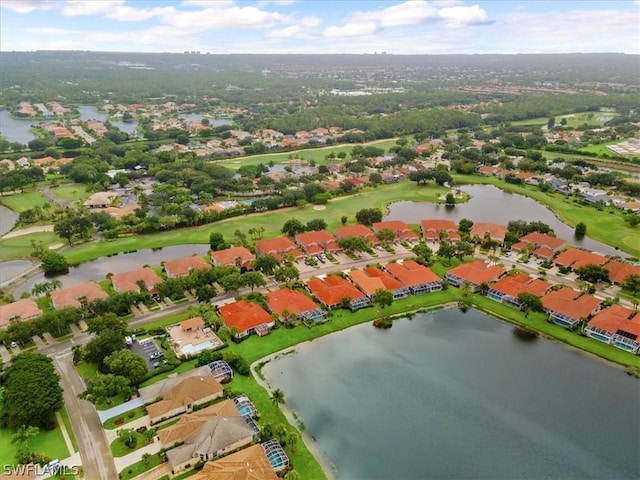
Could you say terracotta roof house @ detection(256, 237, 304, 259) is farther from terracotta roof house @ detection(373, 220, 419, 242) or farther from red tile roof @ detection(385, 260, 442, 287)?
terracotta roof house @ detection(373, 220, 419, 242)

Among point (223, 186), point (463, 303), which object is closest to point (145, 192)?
point (223, 186)

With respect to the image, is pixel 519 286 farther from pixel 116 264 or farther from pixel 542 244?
pixel 116 264

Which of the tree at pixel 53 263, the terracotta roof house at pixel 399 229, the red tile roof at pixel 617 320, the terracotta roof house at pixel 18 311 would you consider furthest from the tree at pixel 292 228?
the red tile roof at pixel 617 320

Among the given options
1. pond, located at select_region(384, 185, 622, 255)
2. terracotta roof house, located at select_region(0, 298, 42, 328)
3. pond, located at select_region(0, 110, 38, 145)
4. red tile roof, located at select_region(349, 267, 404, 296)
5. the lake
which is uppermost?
pond, located at select_region(0, 110, 38, 145)

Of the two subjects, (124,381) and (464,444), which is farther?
(124,381)

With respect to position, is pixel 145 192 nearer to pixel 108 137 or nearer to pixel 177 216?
pixel 177 216

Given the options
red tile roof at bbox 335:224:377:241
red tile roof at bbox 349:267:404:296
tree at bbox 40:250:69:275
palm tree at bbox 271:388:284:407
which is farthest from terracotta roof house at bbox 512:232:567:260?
tree at bbox 40:250:69:275
